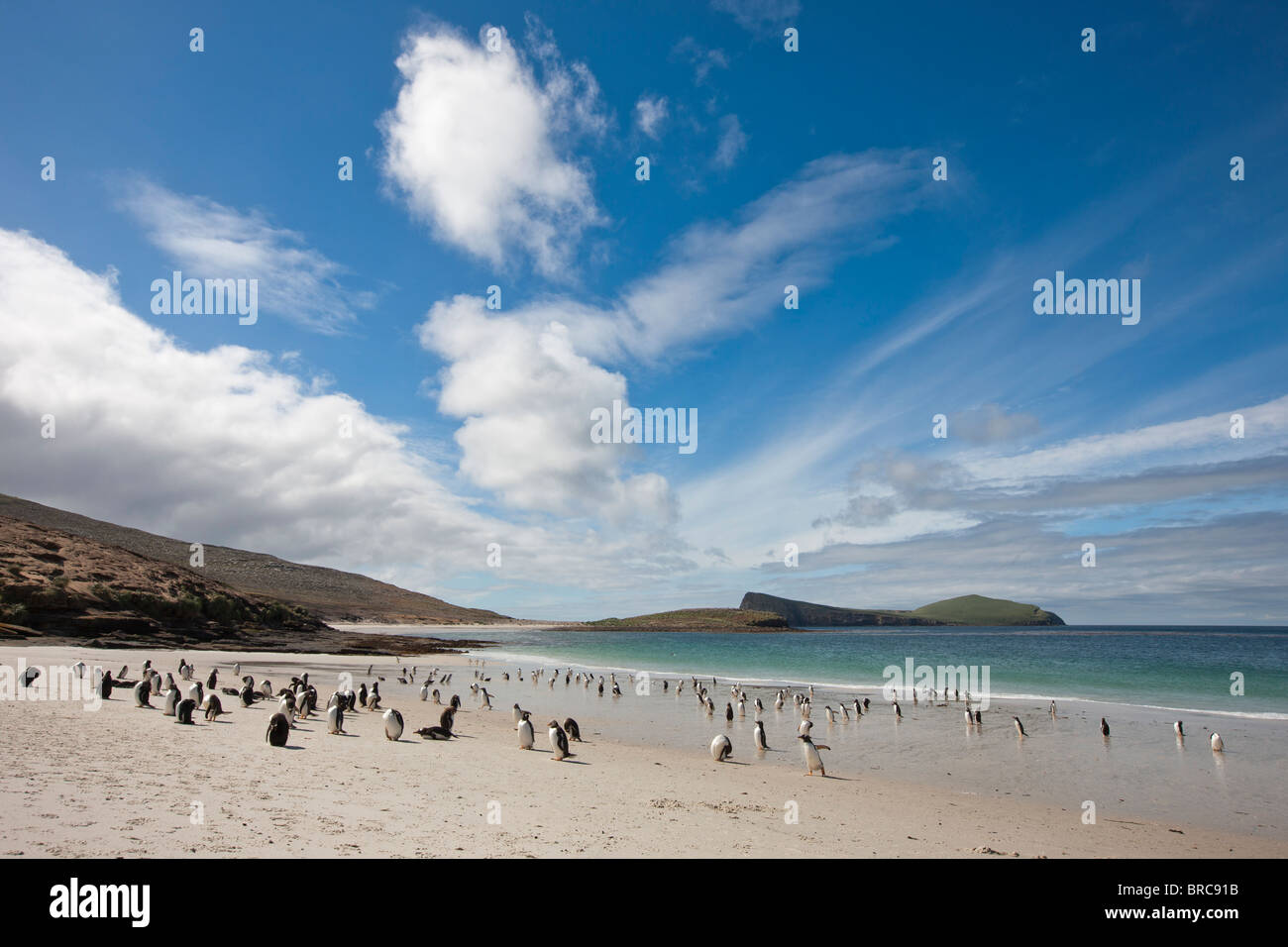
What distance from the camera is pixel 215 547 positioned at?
174250 millimetres

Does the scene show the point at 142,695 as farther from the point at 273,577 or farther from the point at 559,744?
the point at 273,577

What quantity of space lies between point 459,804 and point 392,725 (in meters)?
7.40

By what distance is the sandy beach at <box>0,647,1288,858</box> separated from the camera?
23.6 feet

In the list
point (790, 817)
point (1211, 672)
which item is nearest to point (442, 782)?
point (790, 817)

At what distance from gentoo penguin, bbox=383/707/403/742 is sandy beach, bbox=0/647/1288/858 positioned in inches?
20.2

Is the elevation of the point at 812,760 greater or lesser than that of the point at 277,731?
lesser

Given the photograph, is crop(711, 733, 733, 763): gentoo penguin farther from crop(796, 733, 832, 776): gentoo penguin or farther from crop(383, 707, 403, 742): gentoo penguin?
crop(383, 707, 403, 742): gentoo penguin

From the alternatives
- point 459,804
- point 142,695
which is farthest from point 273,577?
point 459,804

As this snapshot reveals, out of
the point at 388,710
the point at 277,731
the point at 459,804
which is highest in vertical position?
the point at 459,804

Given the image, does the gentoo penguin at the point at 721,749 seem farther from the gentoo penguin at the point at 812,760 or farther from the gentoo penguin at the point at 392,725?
the gentoo penguin at the point at 392,725

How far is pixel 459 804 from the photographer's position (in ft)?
31.1

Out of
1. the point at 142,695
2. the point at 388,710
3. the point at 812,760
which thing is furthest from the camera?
the point at 142,695
